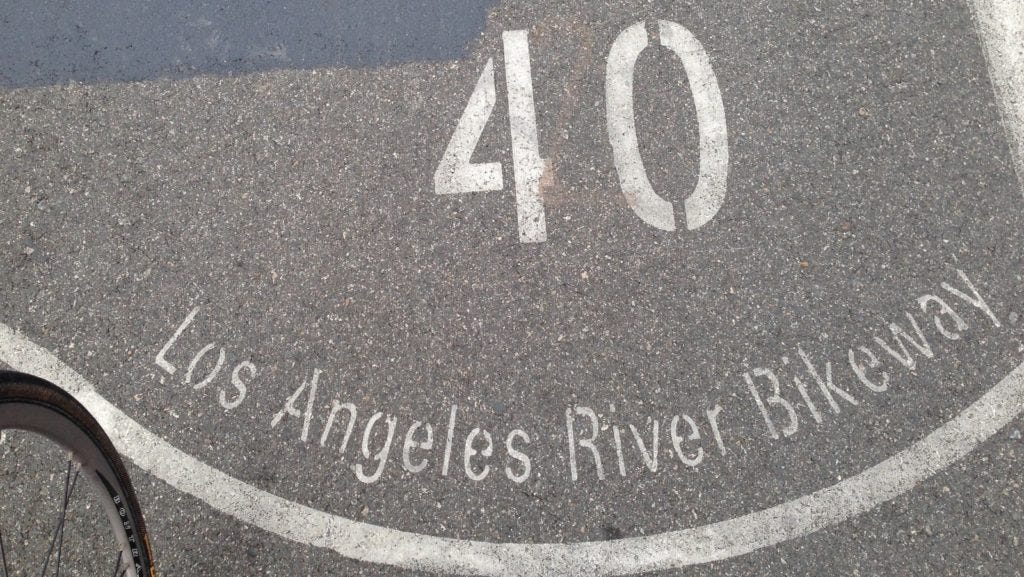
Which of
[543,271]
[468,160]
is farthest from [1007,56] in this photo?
[468,160]

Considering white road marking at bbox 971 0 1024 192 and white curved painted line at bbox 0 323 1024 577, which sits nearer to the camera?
white curved painted line at bbox 0 323 1024 577

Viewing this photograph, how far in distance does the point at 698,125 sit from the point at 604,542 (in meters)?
2.11

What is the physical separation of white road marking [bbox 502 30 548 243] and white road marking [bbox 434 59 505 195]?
11 cm

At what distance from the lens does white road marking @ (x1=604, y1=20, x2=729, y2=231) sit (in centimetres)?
340

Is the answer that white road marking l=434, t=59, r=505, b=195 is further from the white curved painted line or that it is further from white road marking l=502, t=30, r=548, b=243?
the white curved painted line

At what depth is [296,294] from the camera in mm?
3346

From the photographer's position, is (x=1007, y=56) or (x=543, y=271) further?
(x=1007, y=56)

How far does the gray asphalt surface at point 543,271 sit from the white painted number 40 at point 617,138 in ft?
0.19

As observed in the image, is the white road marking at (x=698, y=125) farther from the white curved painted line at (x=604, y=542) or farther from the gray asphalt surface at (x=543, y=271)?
the white curved painted line at (x=604, y=542)

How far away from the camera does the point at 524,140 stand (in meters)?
3.50

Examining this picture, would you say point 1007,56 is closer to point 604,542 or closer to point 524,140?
point 524,140

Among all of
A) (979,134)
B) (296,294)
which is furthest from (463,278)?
(979,134)

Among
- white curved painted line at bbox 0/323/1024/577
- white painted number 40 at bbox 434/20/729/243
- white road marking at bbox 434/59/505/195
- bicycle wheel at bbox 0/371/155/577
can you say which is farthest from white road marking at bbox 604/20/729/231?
bicycle wheel at bbox 0/371/155/577

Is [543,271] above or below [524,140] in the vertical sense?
below
